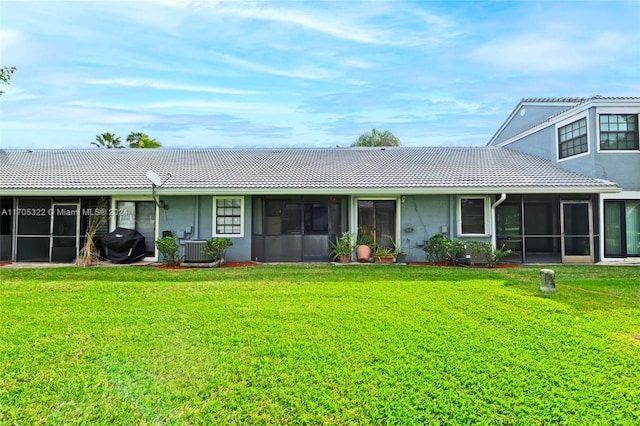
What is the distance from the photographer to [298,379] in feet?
12.5

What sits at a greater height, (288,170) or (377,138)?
(377,138)

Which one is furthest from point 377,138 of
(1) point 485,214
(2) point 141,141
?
(1) point 485,214

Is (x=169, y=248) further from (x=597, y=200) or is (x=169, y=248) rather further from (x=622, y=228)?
(x=622, y=228)

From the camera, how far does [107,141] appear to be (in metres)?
26.0

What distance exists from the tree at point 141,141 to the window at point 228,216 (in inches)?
606

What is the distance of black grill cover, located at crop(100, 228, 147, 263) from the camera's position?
1212 cm

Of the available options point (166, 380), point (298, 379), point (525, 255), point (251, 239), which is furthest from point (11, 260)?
point (525, 255)

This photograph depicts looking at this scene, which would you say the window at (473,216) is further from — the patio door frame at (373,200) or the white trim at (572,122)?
the white trim at (572,122)

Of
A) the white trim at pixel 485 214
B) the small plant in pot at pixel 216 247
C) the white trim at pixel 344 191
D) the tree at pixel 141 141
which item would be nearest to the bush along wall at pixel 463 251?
the white trim at pixel 485 214

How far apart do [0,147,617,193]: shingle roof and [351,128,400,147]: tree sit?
653 inches

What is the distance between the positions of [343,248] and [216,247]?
407 cm

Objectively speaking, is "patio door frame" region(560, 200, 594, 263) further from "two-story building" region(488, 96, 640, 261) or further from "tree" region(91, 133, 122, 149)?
"tree" region(91, 133, 122, 149)

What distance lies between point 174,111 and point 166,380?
1609cm

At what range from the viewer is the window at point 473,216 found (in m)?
12.7
